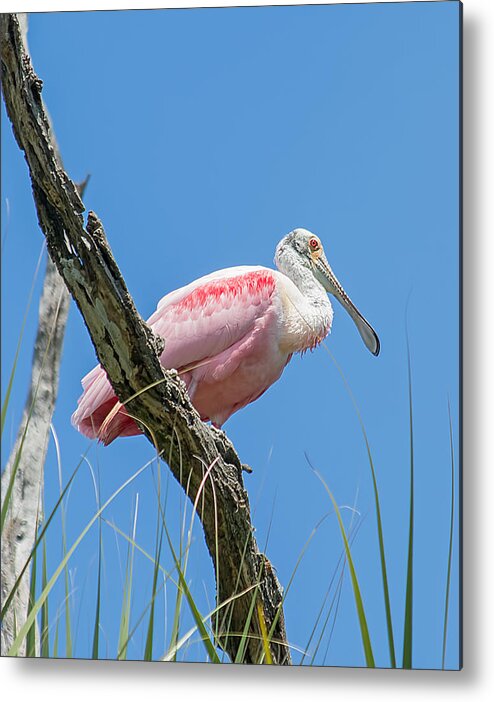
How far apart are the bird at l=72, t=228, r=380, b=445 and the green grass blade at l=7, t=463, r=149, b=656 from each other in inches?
4.4

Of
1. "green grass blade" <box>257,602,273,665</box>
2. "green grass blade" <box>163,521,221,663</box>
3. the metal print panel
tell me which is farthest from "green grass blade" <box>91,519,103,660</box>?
"green grass blade" <box>257,602,273,665</box>

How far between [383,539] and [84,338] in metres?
0.86

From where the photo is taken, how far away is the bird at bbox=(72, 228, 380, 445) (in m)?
2.99

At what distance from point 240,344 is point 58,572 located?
0.69 meters

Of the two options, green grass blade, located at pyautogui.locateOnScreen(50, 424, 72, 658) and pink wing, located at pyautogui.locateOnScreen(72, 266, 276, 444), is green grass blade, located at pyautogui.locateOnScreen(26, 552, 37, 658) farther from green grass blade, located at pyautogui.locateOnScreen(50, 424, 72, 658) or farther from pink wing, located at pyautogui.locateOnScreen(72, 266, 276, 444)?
pink wing, located at pyautogui.locateOnScreen(72, 266, 276, 444)

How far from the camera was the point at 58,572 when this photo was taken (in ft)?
9.93

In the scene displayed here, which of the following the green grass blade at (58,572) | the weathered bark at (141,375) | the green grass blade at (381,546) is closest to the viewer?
the weathered bark at (141,375)

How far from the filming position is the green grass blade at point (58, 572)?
2.94 m

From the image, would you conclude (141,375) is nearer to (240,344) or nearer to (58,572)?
(240,344)

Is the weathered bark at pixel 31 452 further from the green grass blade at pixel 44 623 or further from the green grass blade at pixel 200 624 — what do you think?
the green grass blade at pixel 200 624

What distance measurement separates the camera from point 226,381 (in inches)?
121

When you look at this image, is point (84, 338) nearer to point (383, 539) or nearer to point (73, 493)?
point (73, 493)

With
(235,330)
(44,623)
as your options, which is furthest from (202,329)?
(44,623)

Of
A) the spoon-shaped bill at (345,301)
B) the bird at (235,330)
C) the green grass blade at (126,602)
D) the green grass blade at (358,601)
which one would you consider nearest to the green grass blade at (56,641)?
the green grass blade at (126,602)
